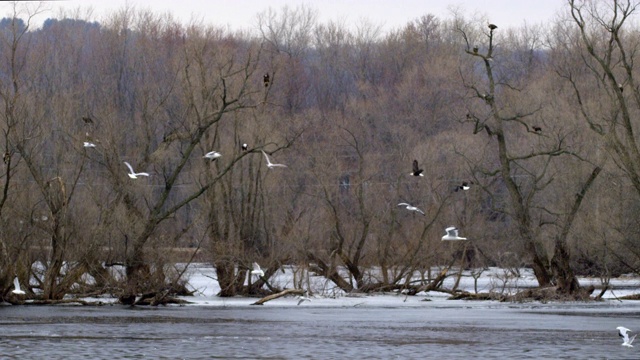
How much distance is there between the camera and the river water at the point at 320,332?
22.9 m

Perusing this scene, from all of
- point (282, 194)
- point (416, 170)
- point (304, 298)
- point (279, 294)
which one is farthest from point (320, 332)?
point (282, 194)

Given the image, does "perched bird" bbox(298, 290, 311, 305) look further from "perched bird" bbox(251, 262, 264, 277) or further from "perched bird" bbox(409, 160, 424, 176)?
"perched bird" bbox(409, 160, 424, 176)

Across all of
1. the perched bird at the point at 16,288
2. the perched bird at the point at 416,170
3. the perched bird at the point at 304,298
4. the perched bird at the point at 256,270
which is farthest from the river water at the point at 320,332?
the perched bird at the point at 416,170

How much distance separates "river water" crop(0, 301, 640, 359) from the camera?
75.2 feet

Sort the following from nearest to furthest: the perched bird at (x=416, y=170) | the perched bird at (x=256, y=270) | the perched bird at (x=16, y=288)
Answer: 1. the perched bird at (x=16, y=288)
2. the perched bird at (x=256, y=270)
3. the perched bird at (x=416, y=170)

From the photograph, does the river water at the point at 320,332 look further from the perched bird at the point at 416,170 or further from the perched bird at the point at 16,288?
the perched bird at the point at 416,170

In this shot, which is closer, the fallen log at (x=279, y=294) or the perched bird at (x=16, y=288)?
the perched bird at (x=16, y=288)

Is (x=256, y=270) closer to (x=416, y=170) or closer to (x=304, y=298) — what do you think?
(x=304, y=298)

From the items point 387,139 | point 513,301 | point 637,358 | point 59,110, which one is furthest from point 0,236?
point 387,139

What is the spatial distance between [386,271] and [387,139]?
3148cm

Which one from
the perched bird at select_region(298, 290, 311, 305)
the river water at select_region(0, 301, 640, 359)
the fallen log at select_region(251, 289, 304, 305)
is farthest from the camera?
the perched bird at select_region(298, 290, 311, 305)

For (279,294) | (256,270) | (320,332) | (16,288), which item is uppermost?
(256,270)

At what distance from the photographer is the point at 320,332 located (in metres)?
28.1

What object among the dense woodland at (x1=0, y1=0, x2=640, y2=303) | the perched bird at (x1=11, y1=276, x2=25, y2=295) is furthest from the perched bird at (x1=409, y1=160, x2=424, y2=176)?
the perched bird at (x1=11, y1=276, x2=25, y2=295)
